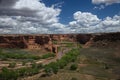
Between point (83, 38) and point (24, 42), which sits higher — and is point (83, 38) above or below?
above

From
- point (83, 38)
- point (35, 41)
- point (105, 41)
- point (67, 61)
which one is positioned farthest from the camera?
point (83, 38)

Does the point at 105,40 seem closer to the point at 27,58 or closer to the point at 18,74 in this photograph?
the point at 27,58

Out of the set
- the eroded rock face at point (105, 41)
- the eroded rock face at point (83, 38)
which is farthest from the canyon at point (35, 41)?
the eroded rock face at point (83, 38)

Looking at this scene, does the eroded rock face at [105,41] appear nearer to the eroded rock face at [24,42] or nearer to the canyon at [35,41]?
the canyon at [35,41]

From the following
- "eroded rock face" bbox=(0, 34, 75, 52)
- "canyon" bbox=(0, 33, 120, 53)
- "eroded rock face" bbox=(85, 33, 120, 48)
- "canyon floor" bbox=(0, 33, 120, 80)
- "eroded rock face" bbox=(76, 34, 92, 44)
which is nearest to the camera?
"canyon floor" bbox=(0, 33, 120, 80)

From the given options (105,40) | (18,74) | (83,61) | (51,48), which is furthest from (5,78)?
(105,40)

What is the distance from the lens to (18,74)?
183 ft

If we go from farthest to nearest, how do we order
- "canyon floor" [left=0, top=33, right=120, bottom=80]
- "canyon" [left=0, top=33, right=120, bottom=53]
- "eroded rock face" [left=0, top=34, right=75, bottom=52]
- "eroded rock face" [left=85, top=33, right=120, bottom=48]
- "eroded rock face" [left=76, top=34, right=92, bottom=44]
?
"eroded rock face" [left=76, top=34, right=92, bottom=44], "eroded rock face" [left=85, top=33, right=120, bottom=48], "eroded rock face" [left=0, top=34, right=75, bottom=52], "canyon" [left=0, top=33, right=120, bottom=53], "canyon floor" [left=0, top=33, right=120, bottom=80]

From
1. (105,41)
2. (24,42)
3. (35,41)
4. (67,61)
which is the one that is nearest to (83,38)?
(105,41)

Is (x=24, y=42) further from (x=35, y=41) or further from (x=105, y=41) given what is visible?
(x=105, y=41)

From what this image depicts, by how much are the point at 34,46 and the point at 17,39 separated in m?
8.76

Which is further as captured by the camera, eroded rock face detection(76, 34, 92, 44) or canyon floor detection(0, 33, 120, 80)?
eroded rock face detection(76, 34, 92, 44)

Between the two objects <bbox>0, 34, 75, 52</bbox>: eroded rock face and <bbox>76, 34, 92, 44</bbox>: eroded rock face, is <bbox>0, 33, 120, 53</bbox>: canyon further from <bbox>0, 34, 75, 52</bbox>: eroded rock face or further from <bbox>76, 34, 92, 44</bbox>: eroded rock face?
<bbox>76, 34, 92, 44</bbox>: eroded rock face

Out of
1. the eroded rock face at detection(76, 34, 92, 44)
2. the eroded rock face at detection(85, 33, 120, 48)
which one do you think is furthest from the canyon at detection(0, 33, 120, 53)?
the eroded rock face at detection(76, 34, 92, 44)
